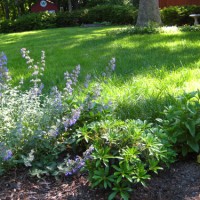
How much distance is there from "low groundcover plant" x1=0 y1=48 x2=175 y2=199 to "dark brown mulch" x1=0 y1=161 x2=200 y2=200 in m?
0.08

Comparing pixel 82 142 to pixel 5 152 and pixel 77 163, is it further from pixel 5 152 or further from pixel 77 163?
pixel 5 152

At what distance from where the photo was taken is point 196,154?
2.99 meters

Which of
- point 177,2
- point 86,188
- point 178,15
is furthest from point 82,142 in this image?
point 177,2

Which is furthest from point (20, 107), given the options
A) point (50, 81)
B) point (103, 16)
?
point (103, 16)

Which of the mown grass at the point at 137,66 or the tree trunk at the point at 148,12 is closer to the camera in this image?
the mown grass at the point at 137,66

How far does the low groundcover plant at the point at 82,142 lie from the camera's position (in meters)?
2.40

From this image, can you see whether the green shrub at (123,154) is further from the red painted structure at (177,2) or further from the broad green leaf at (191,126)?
the red painted structure at (177,2)

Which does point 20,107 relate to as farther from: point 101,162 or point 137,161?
point 137,161

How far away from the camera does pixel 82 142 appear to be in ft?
9.93

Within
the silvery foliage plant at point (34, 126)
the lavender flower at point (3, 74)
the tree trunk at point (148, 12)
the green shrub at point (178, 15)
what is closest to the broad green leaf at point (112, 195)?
the silvery foliage plant at point (34, 126)

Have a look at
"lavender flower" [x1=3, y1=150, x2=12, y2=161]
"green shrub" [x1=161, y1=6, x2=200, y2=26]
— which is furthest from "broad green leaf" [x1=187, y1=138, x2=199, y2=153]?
"green shrub" [x1=161, y1=6, x2=200, y2=26]

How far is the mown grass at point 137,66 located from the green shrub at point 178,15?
8036 mm

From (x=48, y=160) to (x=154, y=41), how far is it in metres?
6.85

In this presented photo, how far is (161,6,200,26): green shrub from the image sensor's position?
17828 millimetres
